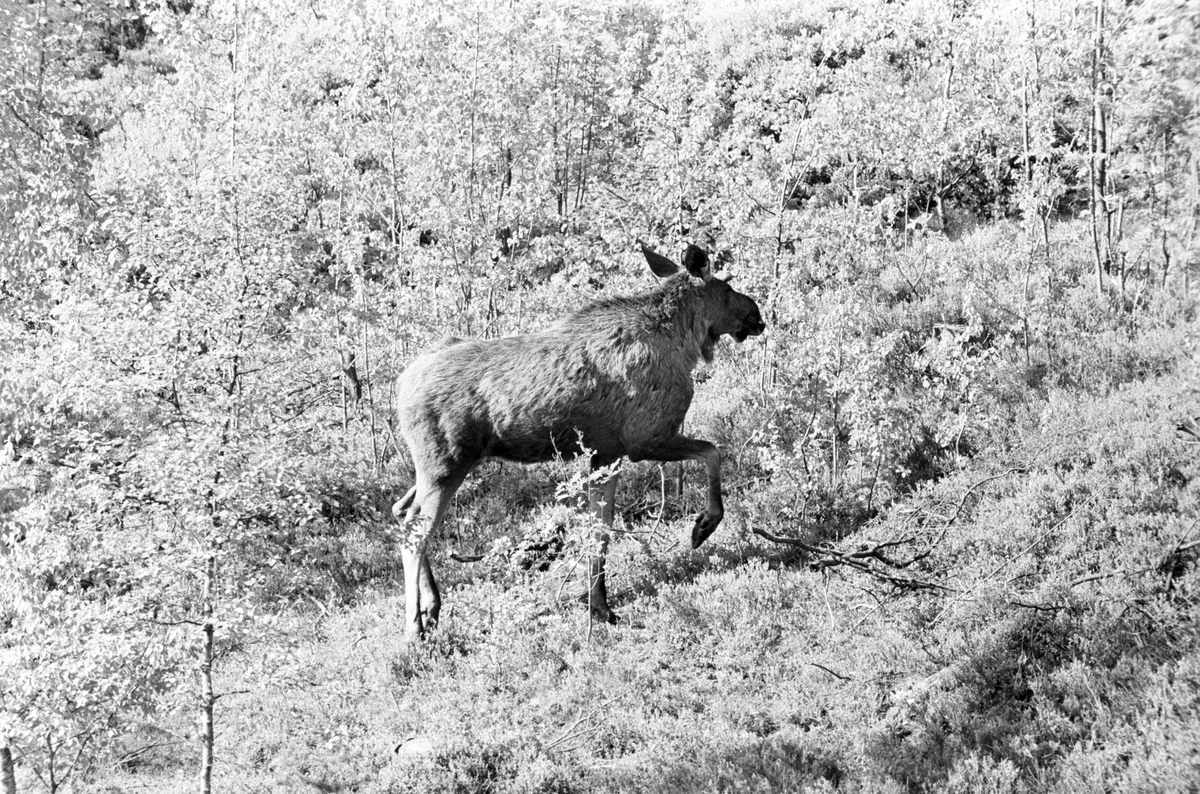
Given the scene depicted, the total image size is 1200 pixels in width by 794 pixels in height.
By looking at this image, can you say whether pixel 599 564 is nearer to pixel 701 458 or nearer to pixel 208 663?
pixel 701 458

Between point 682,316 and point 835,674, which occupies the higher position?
point 682,316

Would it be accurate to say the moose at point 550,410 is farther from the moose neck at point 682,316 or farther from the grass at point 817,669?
the grass at point 817,669

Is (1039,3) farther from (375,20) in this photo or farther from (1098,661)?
(1098,661)

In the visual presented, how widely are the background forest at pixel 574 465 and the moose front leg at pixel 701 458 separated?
0.58 m

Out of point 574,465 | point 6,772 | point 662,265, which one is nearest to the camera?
point 6,772

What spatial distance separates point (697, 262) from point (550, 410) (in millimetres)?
2297

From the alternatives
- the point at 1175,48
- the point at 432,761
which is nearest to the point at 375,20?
the point at 432,761

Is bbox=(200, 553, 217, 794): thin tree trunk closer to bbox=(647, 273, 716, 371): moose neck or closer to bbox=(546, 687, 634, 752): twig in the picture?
bbox=(546, 687, 634, 752): twig

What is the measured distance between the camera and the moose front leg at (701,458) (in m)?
8.80

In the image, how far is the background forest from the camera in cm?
629

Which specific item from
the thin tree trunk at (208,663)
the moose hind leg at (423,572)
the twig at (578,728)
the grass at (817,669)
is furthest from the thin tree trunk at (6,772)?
the twig at (578,728)

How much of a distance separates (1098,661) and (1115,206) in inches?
319

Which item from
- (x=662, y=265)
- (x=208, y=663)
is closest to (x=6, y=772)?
A: (x=208, y=663)

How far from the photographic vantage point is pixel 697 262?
32.1 ft
